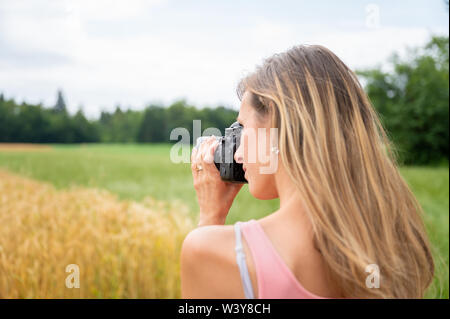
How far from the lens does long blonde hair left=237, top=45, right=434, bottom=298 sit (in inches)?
38.0

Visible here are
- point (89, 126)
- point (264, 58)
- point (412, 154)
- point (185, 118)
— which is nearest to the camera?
point (264, 58)

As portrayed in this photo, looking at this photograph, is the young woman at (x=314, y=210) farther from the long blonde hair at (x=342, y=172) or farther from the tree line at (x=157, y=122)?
the tree line at (x=157, y=122)

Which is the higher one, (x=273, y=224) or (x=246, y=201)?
(x=273, y=224)

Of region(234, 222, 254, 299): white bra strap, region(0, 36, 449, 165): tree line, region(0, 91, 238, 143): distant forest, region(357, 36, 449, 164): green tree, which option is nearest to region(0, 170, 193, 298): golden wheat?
region(0, 36, 449, 165): tree line

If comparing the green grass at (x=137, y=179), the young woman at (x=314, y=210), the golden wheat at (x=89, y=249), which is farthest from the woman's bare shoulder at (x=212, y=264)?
the green grass at (x=137, y=179)

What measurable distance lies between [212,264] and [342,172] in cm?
39

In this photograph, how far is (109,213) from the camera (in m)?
4.16

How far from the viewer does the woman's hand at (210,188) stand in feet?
4.04

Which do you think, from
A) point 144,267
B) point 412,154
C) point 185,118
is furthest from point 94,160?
point 412,154

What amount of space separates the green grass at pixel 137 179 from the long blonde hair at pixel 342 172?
401 centimetres
